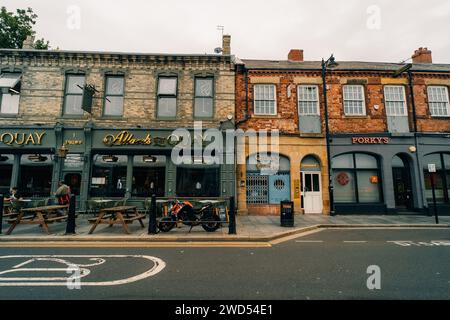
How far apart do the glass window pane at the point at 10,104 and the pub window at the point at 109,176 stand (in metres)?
5.23

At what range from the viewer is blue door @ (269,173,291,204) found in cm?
1277

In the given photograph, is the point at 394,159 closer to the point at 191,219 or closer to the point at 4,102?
the point at 191,219

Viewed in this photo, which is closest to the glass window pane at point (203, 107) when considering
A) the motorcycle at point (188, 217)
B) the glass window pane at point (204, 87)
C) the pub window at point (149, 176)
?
the glass window pane at point (204, 87)

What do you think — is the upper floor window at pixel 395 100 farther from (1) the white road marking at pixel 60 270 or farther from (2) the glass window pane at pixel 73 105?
(2) the glass window pane at pixel 73 105

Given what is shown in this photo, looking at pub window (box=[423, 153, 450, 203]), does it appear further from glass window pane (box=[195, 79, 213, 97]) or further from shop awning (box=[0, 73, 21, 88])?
shop awning (box=[0, 73, 21, 88])

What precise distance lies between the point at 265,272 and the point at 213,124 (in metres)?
9.26

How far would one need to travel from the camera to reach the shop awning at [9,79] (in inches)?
466

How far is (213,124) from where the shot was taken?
12.6m

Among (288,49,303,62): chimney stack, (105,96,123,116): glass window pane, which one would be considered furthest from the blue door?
(105,96,123,116): glass window pane

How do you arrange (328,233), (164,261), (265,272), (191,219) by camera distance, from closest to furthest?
(265,272) < (164,261) < (191,219) < (328,233)

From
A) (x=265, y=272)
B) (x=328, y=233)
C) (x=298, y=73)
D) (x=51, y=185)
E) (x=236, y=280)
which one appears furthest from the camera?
(x=298, y=73)

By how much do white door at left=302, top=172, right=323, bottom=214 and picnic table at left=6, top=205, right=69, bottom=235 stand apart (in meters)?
11.7

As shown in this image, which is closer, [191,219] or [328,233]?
[191,219]

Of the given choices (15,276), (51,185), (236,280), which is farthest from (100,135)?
(236,280)
